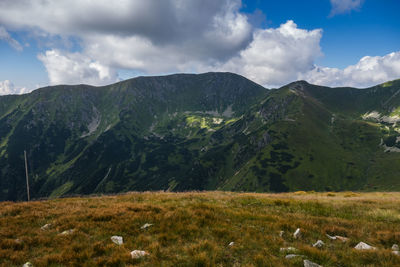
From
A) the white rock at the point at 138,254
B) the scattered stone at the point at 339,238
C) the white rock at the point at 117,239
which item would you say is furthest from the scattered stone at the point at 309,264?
the white rock at the point at 117,239

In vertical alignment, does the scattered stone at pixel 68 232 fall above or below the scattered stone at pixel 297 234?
above

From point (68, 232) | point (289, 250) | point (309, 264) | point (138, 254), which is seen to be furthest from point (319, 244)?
point (68, 232)

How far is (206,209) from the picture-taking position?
1309 centimetres

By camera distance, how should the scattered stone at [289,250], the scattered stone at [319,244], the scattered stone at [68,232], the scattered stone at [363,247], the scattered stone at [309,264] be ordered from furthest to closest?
the scattered stone at [68,232], the scattered stone at [319,244], the scattered stone at [363,247], the scattered stone at [289,250], the scattered stone at [309,264]

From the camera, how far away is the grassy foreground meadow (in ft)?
24.0

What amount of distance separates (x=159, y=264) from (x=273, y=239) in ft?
16.6

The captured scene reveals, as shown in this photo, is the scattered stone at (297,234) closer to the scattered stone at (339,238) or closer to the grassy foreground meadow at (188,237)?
the grassy foreground meadow at (188,237)

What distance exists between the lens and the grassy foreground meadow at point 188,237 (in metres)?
7.30

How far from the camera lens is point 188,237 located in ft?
30.6

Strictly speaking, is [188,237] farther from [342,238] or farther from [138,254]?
[342,238]

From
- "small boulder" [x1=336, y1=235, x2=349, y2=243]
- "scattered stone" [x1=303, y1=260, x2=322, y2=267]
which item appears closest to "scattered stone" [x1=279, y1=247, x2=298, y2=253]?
"scattered stone" [x1=303, y1=260, x2=322, y2=267]

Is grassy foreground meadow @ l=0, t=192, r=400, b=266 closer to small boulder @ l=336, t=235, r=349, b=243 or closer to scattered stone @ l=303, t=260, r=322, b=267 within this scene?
small boulder @ l=336, t=235, r=349, b=243

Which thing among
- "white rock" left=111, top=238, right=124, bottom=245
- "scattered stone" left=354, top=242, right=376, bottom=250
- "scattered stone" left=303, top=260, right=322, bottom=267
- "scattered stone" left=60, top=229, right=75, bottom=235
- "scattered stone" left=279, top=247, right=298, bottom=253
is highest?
"scattered stone" left=60, top=229, right=75, bottom=235

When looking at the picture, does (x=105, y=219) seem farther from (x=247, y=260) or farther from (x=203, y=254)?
(x=247, y=260)
